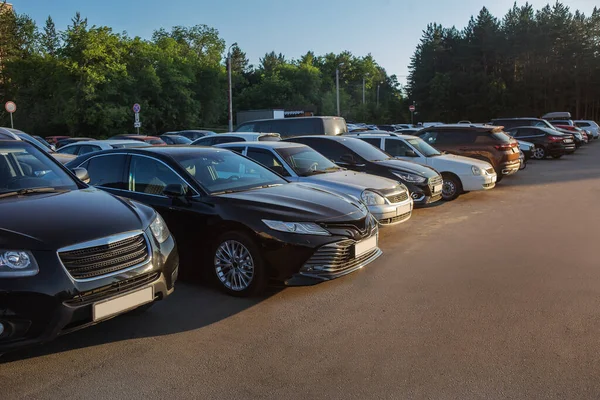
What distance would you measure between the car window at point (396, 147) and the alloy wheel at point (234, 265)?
8115 millimetres

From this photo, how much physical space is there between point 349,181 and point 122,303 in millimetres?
5074

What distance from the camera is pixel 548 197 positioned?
492 inches

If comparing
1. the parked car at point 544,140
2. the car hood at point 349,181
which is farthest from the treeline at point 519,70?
the car hood at point 349,181

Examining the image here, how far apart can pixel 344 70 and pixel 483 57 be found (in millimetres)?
43918

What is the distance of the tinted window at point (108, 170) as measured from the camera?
6473mm

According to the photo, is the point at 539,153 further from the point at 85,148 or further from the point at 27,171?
the point at 27,171

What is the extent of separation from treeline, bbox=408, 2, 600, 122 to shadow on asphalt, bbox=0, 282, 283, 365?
60078mm

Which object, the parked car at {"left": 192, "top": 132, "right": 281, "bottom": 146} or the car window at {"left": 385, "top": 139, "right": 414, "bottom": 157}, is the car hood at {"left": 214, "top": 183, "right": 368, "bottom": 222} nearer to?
the car window at {"left": 385, "top": 139, "right": 414, "bottom": 157}

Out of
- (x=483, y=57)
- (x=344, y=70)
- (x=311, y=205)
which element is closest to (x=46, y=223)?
(x=311, y=205)

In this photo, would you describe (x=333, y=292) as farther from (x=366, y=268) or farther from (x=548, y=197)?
(x=548, y=197)

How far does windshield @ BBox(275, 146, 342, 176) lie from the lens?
27.9 feet

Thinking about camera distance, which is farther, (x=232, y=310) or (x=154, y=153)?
(x=154, y=153)

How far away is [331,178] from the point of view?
835 centimetres

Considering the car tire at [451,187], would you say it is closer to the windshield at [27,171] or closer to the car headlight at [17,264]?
the windshield at [27,171]
